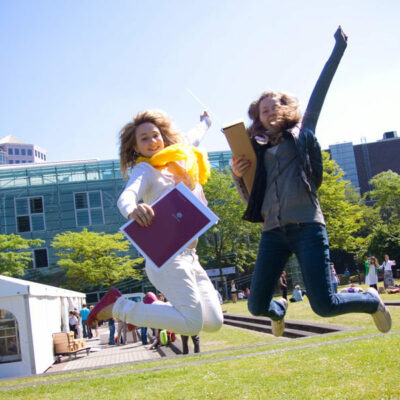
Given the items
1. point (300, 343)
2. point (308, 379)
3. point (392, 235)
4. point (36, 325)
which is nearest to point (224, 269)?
point (392, 235)

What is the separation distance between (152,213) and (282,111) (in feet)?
4.43

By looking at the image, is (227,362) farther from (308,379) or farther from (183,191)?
(183,191)

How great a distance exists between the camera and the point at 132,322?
381cm

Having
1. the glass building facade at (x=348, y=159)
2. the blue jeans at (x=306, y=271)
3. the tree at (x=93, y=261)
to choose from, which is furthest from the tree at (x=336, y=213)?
the glass building facade at (x=348, y=159)

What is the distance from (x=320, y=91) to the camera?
12.9ft

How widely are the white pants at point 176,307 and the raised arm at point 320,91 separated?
143cm

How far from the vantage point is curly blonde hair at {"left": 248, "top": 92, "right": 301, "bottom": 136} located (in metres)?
4.02

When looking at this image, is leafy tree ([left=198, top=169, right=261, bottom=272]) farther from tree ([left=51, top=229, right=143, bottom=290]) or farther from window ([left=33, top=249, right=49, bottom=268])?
window ([left=33, top=249, right=49, bottom=268])

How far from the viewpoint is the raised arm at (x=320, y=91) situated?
12.9ft

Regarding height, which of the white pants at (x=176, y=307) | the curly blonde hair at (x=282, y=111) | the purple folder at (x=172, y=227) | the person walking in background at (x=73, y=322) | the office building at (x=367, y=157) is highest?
the office building at (x=367, y=157)

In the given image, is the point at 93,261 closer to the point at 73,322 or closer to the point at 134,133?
the point at 73,322

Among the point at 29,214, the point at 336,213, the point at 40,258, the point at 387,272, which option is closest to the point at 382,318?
the point at 387,272

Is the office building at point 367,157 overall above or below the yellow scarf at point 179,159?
above

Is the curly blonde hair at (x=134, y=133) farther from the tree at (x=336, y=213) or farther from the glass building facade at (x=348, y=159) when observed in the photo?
the glass building facade at (x=348, y=159)
